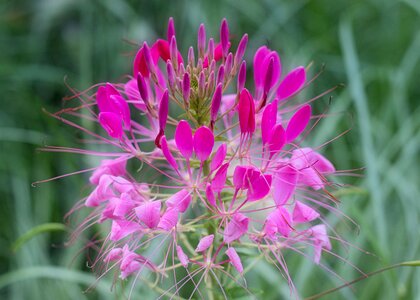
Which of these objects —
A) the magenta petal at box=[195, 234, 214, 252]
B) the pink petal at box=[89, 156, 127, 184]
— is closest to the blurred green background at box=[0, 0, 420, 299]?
the pink petal at box=[89, 156, 127, 184]

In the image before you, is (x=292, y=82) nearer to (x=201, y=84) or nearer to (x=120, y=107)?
(x=201, y=84)

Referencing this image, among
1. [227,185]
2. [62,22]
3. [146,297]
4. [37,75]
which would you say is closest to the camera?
[227,185]

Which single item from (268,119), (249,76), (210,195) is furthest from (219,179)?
(249,76)

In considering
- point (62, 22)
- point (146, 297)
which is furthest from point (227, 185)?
point (62, 22)

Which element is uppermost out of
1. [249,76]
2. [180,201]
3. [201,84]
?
[249,76]

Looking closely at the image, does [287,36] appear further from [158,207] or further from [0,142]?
[158,207]

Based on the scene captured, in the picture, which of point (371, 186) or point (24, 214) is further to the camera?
point (24, 214)

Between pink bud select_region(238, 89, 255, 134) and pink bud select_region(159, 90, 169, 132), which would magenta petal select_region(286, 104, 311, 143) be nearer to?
pink bud select_region(238, 89, 255, 134)
